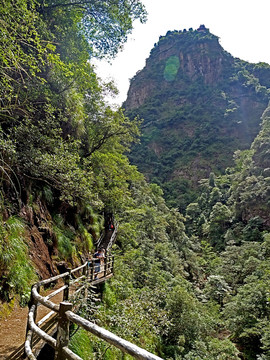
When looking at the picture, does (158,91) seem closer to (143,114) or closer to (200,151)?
(143,114)

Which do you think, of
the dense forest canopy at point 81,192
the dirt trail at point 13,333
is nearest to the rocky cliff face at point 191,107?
the dense forest canopy at point 81,192

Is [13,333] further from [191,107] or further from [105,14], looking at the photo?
[191,107]

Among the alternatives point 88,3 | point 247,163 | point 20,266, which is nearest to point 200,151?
point 247,163

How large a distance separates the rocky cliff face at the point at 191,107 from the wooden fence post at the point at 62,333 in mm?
54211

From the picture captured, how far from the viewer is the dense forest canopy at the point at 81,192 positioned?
17.1 ft

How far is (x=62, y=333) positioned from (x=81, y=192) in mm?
5729

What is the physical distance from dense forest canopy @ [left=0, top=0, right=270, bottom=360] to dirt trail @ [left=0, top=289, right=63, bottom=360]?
1.19 feet

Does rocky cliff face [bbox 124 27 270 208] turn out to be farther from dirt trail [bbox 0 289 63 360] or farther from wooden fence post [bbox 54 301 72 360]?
wooden fence post [bbox 54 301 72 360]

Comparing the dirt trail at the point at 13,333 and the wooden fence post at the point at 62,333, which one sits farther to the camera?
the dirt trail at the point at 13,333

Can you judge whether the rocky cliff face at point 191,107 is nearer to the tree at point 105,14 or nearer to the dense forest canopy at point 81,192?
the dense forest canopy at point 81,192

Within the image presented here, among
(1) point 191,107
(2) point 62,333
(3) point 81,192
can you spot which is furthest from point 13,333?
(1) point 191,107

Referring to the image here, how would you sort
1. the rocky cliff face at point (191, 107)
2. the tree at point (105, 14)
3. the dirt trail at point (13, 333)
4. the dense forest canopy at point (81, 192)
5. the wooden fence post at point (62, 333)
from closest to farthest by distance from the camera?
1. the wooden fence post at point (62, 333)
2. the dirt trail at point (13, 333)
3. the dense forest canopy at point (81, 192)
4. the tree at point (105, 14)
5. the rocky cliff face at point (191, 107)

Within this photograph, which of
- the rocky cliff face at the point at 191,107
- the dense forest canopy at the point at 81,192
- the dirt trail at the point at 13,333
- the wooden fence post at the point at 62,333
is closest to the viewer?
the wooden fence post at the point at 62,333

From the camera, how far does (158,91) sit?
97938mm
